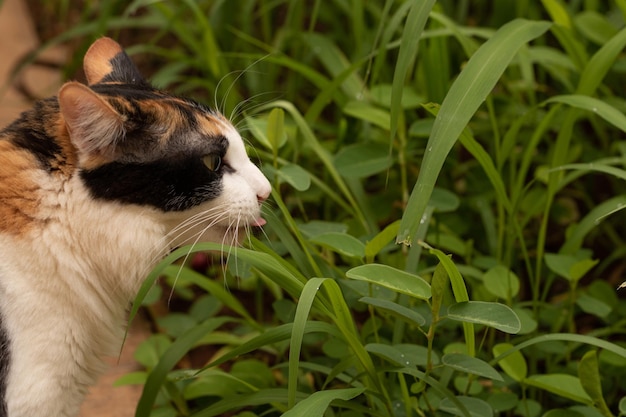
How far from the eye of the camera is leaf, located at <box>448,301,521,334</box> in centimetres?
121

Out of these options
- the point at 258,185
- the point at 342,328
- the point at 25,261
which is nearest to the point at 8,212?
the point at 25,261

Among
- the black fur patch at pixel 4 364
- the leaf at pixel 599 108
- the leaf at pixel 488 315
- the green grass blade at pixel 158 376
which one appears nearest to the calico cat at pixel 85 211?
the black fur patch at pixel 4 364

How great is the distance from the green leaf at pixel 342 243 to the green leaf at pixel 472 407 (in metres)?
0.28

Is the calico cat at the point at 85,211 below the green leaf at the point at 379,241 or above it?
above

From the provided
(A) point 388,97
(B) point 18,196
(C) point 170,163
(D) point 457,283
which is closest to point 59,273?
(B) point 18,196

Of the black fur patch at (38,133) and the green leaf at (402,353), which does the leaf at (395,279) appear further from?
the black fur patch at (38,133)

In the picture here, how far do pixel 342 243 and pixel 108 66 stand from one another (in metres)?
0.52

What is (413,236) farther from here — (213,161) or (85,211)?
(85,211)

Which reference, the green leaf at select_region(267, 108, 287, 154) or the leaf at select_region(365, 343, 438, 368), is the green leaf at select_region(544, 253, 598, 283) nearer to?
the leaf at select_region(365, 343, 438, 368)

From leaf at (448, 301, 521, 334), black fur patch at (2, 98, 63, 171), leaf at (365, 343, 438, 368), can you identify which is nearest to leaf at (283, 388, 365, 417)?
leaf at (365, 343, 438, 368)

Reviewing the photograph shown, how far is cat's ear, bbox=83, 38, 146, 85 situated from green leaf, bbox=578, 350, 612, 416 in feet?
2.90

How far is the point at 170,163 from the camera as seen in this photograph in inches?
50.9

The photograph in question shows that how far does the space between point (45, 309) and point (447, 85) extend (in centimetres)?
102

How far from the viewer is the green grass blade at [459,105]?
1.26 metres
